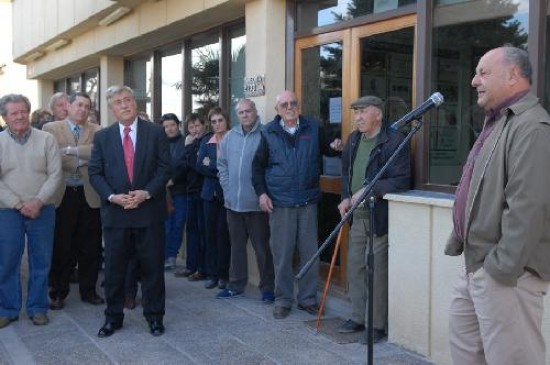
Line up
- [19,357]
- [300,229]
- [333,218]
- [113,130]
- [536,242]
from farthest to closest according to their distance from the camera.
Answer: [333,218], [300,229], [113,130], [19,357], [536,242]

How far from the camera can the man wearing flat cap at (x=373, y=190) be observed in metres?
4.61

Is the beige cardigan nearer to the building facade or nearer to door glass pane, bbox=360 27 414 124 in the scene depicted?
the building facade

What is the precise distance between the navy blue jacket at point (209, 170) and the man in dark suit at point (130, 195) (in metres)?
1.32

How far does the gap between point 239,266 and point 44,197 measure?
1.90 m

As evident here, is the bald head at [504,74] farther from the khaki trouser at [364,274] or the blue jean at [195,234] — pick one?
the blue jean at [195,234]

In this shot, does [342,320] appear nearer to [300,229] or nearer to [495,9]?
[300,229]

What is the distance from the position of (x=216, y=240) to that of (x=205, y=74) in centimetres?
279

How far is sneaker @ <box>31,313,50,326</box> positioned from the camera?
17.6 feet

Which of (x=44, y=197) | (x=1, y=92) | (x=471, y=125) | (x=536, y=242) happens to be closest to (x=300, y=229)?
(x=471, y=125)

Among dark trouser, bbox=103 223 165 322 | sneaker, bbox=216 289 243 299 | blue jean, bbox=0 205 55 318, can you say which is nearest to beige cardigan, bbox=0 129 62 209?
blue jean, bbox=0 205 55 318

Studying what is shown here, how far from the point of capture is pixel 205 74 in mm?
8547

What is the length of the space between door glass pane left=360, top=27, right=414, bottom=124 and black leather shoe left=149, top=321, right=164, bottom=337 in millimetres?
2430

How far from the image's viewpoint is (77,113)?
5824mm

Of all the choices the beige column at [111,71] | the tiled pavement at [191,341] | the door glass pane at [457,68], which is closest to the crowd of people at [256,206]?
the tiled pavement at [191,341]
